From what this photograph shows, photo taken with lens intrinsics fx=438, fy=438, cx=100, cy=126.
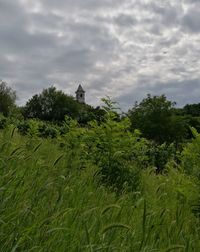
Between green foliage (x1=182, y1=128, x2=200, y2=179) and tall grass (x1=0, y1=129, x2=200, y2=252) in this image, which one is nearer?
tall grass (x1=0, y1=129, x2=200, y2=252)

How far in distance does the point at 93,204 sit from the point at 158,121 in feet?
103

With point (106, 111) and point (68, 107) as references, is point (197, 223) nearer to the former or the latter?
point (106, 111)

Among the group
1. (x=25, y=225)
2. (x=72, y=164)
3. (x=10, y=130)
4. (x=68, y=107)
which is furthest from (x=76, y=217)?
(x=68, y=107)

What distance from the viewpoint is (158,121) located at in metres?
35.0

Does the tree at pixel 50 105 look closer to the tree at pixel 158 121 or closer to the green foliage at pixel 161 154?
the tree at pixel 158 121

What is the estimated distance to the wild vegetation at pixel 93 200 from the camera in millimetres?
2713

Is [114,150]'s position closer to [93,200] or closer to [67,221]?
[93,200]

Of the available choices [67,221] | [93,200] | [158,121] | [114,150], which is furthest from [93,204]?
[158,121]

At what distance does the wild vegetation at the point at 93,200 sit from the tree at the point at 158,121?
2599 centimetres

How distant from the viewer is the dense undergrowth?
8.84ft

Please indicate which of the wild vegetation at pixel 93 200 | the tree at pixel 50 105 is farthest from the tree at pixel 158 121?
the tree at pixel 50 105

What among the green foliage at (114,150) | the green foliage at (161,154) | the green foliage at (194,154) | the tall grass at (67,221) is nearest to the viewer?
the tall grass at (67,221)

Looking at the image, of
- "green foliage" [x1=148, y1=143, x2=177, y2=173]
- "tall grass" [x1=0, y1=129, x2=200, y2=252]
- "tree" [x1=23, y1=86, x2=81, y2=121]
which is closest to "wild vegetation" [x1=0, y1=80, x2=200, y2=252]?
"tall grass" [x1=0, y1=129, x2=200, y2=252]

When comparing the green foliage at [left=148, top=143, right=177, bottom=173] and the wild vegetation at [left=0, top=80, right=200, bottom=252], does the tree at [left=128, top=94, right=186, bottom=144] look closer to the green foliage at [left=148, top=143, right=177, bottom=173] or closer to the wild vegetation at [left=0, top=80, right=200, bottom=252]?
the green foliage at [left=148, top=143, right=177, bottom=173]
